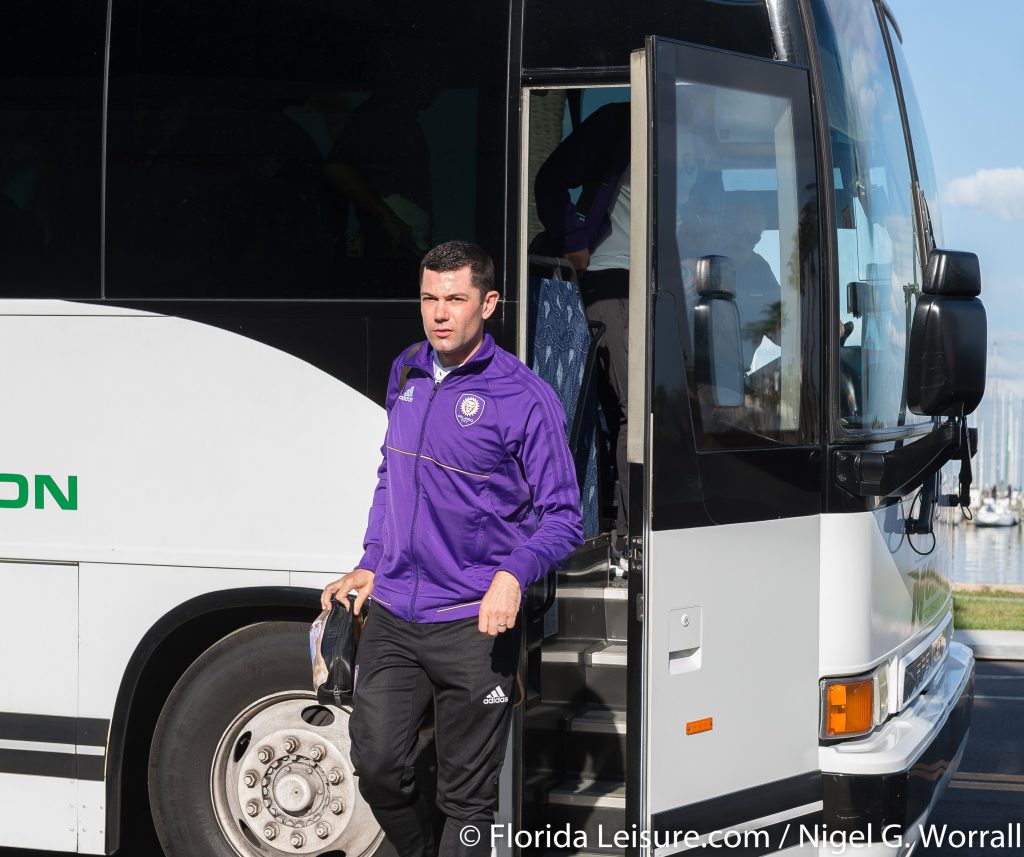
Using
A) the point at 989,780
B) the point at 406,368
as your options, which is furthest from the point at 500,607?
the point at 989,780

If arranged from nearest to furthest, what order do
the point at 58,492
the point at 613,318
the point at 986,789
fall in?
the point at 58,492 → the point at 613,318 → the point at 986,789

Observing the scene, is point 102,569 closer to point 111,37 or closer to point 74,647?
point 74,647

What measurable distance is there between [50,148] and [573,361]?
1996 mm

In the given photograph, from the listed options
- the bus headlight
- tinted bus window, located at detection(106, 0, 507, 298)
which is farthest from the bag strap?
the bus headlight

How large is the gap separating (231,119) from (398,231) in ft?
2.30

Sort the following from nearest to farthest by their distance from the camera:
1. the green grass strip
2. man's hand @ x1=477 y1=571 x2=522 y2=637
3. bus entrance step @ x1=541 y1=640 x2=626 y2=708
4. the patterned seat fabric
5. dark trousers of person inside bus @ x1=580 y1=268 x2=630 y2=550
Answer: man's hand @ x1=477 y1=571 x2=522 y2=637 < bus entrance step @ x1=541 y1=640 x2=626 y2=708 < the patterned seat fabric < dark trousers of person inside bus @ x1=580 y1=268 x2=630 y2=550 < the green grass strip

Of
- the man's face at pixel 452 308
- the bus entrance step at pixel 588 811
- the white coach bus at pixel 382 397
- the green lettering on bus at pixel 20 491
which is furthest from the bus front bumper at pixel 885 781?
the green lettering on bus at pixel 20 491

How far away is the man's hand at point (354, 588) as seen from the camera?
12.3 ft

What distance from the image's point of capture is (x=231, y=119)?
4262mm

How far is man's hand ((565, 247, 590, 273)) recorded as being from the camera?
502 centimetres

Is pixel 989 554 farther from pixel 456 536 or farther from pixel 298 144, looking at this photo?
pixel 456 536

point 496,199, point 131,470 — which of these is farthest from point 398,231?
point 131,470

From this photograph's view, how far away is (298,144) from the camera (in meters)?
4.21

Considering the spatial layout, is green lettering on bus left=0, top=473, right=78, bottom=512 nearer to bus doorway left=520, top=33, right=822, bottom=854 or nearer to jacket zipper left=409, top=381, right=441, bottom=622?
jacket zipper left=409, top=381, right=441, bottom=622
